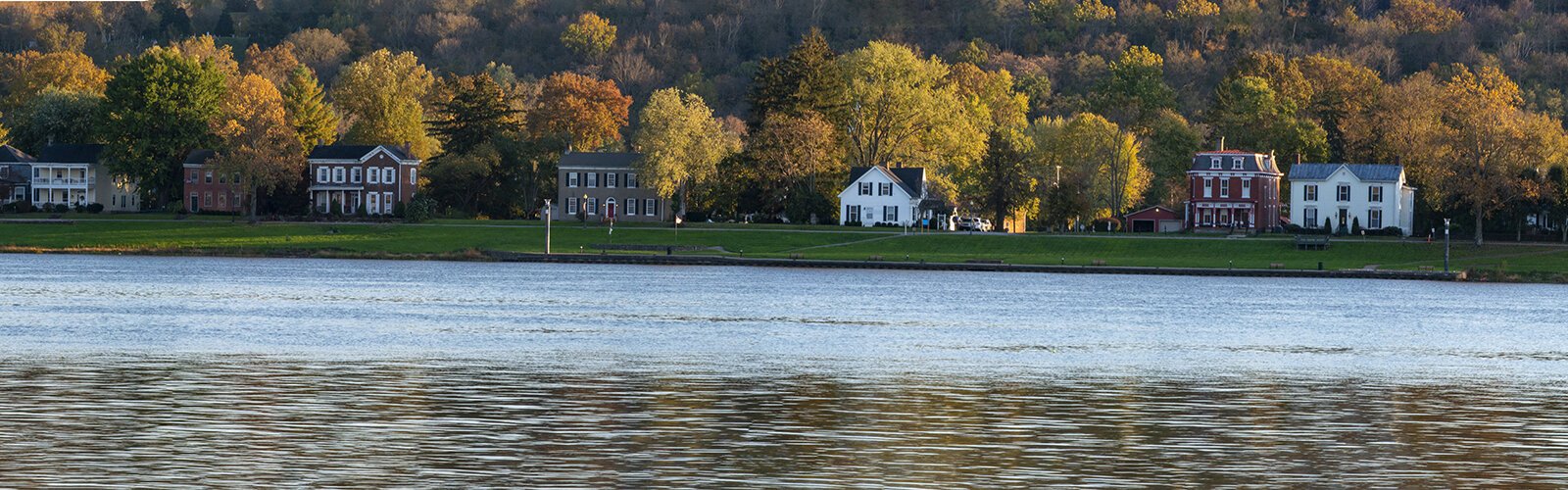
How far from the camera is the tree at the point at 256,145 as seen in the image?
403ft

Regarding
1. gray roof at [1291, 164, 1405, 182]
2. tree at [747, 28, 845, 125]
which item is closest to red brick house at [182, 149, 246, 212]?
tree at [747, 28, 845, 125]

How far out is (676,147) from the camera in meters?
127

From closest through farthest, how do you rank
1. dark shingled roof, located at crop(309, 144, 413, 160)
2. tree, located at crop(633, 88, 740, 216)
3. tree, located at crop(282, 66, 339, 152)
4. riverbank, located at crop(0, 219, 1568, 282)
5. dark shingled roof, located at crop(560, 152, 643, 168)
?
riverbank, located at crop(0, 219, 1568, 282) < tree, located at crop(633, 88, 740, 216) < dark shingled roof, located at crop(309, 144, 413, 160) < dark shingled roof, located at crop(560, 152, 643, 168) < tree, located at crop(282, 66, 339, 152)

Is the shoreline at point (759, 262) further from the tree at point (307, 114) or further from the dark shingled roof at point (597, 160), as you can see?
the tree at point (307, 114)

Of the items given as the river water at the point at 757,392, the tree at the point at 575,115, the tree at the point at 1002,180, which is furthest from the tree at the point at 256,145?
the river water at the point at 757,392

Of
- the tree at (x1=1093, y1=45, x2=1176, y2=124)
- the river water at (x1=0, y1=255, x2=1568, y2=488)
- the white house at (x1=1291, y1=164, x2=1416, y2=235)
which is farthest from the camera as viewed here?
the tree at (x1=1093, y1=45, x2=1176, y2=124)

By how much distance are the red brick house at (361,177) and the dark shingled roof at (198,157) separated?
23.5ft

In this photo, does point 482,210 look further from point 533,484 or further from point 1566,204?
point 533,484

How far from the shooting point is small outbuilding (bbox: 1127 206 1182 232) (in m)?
126

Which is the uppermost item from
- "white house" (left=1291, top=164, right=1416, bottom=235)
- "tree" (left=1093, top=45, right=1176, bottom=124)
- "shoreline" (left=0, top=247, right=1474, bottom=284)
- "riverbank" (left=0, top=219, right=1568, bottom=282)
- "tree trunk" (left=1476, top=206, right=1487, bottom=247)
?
"tree" (left=1093, top=45, right=1176, bottom=124)

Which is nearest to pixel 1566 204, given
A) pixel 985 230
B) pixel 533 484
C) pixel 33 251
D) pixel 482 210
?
pixel 985 230

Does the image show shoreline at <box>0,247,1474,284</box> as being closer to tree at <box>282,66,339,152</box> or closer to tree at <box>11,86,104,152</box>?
tree at <box>282,66,339,152</box>

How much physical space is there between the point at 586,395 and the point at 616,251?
73979mm

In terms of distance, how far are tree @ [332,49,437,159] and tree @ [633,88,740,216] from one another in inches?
910
